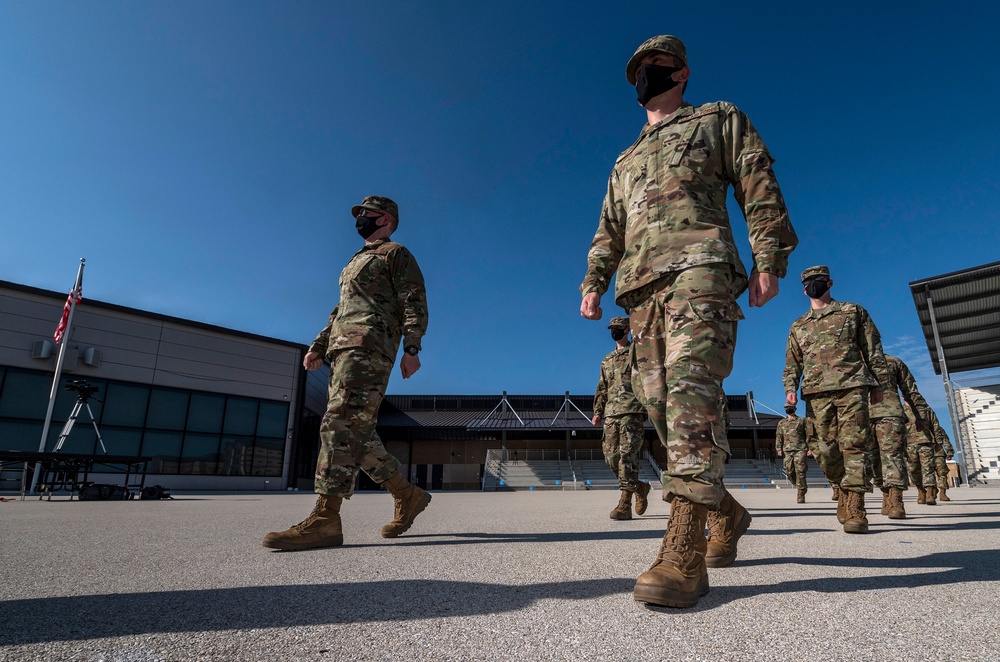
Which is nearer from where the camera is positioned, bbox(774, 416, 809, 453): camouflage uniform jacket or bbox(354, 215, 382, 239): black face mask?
bbox(354, 215, 382, 239): black face mask

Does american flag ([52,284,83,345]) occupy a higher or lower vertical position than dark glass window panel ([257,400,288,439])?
higher

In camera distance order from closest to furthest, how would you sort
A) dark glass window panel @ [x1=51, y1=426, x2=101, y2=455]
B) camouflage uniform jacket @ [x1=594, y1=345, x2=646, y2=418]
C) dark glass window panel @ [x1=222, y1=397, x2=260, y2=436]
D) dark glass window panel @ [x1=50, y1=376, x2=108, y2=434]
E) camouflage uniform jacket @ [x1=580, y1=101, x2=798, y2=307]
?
camouflage uniform jacket @ [x1=580, y1=101, x2=798, y2=307]
camouflage uniform jacket @ [x1=594, y1=345, x2=646, y2=418]
dark glass window panel @ [x1=51, y1=426, x2=101, y2=455]
dark glass window panel @ [x1=50, y1=376, x2=108, y2=434]
dark glass window panel @ [x1=222, y1=397, x2=260, y2=436]

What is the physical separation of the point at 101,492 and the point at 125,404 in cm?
1265

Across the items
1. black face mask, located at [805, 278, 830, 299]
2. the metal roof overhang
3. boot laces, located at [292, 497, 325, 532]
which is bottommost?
boot laces, located at [292, 497, 325, 532]

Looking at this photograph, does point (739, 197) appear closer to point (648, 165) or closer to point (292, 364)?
point (648, 165)

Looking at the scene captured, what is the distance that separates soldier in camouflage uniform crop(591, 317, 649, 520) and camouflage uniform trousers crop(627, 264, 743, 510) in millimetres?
3230

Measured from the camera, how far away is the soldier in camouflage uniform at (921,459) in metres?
8.39

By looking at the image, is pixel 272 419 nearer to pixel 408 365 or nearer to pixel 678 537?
pixel 408 365

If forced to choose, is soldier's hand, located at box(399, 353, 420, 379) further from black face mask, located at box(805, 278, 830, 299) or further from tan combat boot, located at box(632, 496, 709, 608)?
black face mask, located at box(805, 278, 830, 299)

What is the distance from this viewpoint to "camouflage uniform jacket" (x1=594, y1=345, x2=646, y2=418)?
6.00 m

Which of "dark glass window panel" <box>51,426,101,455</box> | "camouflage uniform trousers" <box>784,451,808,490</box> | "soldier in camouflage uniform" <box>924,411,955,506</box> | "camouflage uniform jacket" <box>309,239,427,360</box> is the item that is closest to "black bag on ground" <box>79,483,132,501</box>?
"camouflage uniform jacket" <box>309,239,427,360</box>

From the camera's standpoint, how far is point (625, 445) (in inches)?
230

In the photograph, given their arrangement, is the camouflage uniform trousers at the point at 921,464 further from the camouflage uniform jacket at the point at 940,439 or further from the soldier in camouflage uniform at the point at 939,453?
the camouflage uniform jacket at the point at 940,439

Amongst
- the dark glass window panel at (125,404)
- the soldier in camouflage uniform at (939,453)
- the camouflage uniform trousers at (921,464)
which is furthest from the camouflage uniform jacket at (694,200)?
the dark glass window panel at (125,404)
